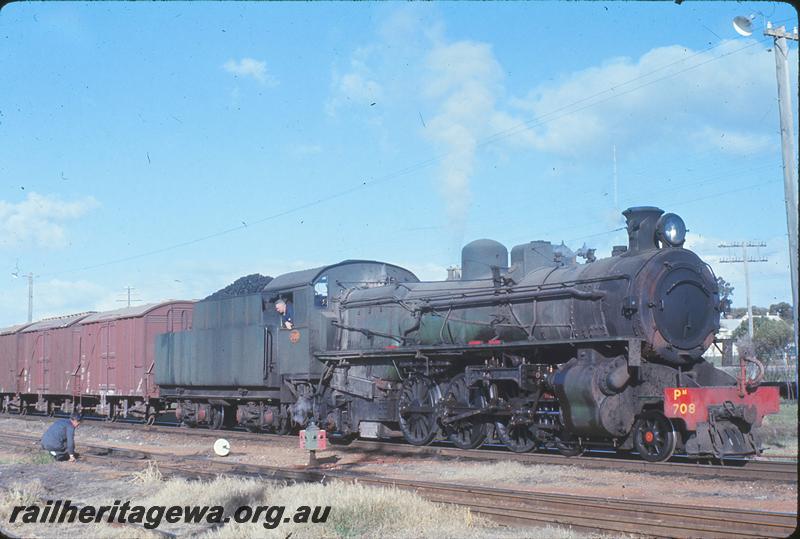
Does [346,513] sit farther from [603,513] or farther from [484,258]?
[484,258]

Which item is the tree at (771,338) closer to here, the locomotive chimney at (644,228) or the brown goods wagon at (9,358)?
the locomotive chimney at (644,228)

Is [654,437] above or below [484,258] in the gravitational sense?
below

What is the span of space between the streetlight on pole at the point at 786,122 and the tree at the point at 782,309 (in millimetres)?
71033

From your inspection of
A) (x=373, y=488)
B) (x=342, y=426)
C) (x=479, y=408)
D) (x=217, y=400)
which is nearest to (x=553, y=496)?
(x=373, y=488)

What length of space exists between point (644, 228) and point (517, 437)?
15.0 feet

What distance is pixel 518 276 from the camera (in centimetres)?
1560

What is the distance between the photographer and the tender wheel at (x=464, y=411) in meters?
15.5

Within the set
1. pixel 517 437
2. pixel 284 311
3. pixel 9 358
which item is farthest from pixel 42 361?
pixel 517 437

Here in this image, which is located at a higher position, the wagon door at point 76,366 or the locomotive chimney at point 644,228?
the locomotive chimney at point 644,228

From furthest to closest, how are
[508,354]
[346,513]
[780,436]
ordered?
[780,436] < [508,354] < [346,513]

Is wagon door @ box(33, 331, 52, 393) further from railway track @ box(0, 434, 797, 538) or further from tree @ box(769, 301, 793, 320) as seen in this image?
tree @ box(769, 301, 793, 320)

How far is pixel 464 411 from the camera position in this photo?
1532 cm

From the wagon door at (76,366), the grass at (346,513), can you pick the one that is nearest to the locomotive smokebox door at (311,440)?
the grass at (346,513)

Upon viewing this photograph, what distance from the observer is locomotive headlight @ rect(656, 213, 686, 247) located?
44.6 ft
